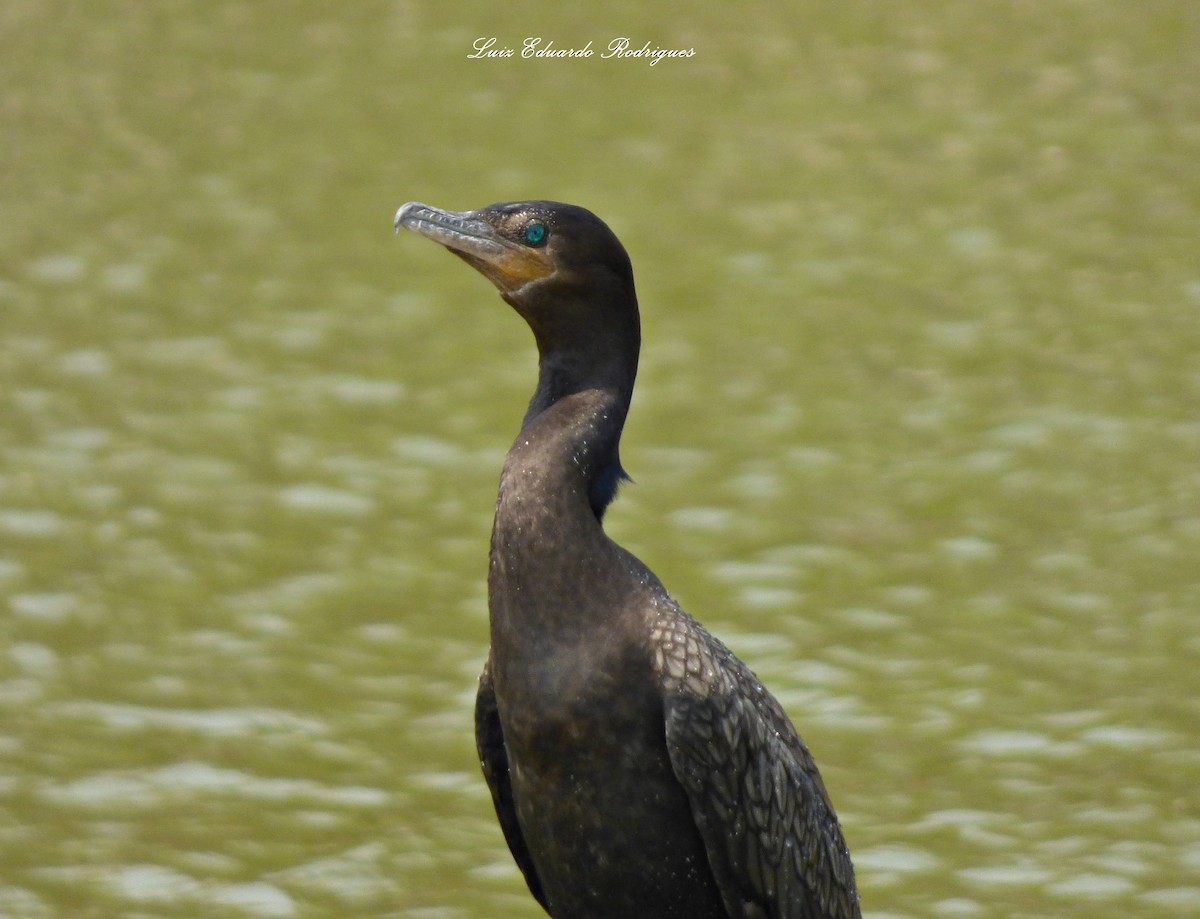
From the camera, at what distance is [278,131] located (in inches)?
600

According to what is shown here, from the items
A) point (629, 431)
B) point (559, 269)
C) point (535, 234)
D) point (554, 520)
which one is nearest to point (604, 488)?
point (554, 520)

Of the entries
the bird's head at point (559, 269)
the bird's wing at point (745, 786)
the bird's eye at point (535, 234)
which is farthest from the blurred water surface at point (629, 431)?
the bird's eye at point (535, 234)

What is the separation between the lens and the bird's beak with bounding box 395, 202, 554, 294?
5.90 m

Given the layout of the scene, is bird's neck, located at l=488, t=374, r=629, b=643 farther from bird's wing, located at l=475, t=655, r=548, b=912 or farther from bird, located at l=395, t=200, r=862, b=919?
bird's wing, located at l=475, t=655, r=548, b=912

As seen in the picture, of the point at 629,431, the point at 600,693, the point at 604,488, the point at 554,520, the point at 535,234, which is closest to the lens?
the point at 600,693

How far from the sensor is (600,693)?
17.8ft

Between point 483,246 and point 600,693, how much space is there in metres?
1.41

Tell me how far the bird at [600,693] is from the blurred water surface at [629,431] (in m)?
2.49

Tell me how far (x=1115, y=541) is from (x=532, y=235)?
18.6 feet

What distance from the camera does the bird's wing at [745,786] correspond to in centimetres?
548

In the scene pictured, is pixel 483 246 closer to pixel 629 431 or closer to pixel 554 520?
pixel 554 520

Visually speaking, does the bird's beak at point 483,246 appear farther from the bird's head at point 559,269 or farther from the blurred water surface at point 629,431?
the blurred water surface at point 629,431

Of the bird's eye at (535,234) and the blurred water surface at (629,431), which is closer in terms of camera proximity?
the bird's eye at (535,234)

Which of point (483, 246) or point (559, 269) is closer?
point (559, 269)
